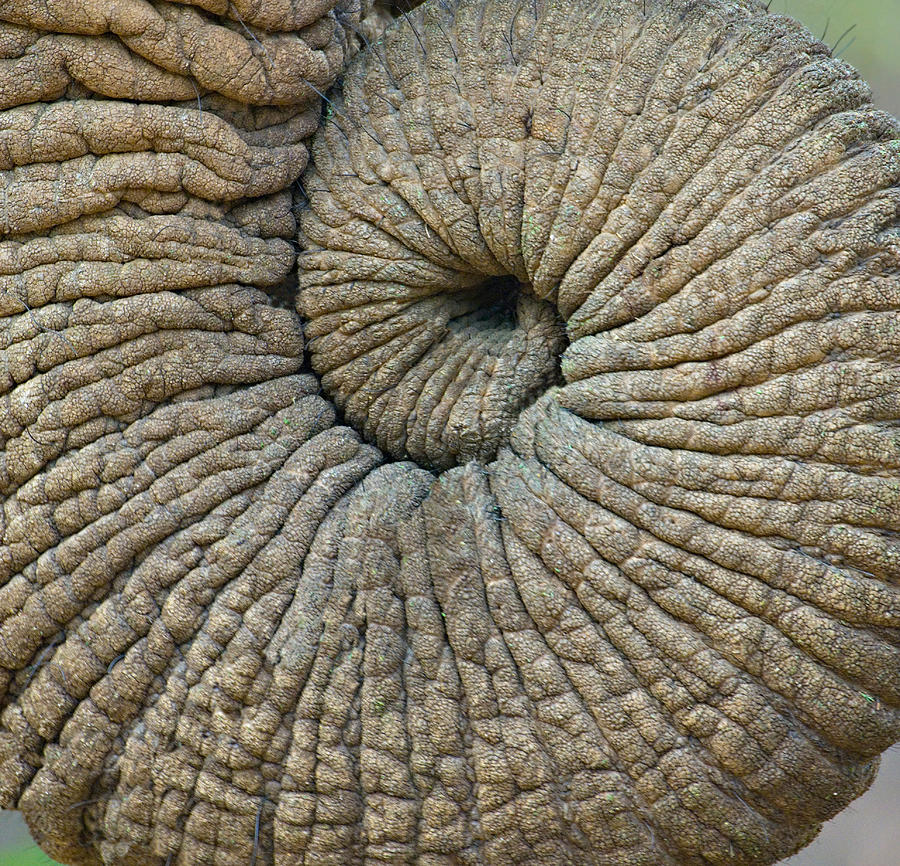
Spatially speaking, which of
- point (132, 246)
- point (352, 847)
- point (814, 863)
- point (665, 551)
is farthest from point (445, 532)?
point (814, 863)

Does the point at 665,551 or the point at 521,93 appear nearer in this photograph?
the point at 665,551

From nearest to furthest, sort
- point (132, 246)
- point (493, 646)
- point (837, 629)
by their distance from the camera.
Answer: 1. point (837, 629)
2. point (493, 646)
3. point (132, 246)

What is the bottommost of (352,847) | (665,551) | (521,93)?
(352,847)

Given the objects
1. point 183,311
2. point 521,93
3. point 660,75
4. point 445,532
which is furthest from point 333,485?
point 660,75

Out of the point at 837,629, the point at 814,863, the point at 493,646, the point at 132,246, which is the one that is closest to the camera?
the point at 837,629

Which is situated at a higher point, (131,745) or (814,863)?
(814,863)

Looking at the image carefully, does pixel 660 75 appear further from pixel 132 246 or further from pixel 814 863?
pixel 814 863

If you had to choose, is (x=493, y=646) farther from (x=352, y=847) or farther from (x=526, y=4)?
(x=526, y=4)
